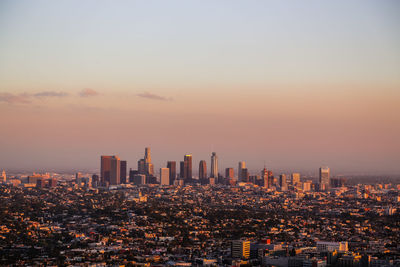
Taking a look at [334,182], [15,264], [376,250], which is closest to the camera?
[15,264]

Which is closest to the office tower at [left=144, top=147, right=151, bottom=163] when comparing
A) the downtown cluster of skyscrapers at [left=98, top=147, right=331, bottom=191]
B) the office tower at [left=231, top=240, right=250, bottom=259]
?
the downtown cluster of skyscrapers at [left=98, top=147, right=331, bottom=191]

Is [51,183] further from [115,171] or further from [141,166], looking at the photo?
[141,166]

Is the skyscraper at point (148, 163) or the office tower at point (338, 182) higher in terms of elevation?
the skyscraper at point (148, 163)

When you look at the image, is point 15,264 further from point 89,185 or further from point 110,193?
point 89,185

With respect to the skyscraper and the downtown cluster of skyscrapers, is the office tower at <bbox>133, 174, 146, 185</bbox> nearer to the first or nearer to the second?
the downtown cluster of skyscrapers

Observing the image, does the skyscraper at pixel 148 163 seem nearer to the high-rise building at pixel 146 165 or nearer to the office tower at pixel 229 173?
the high-rise building at pixel 146 165

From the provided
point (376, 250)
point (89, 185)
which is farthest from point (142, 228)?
point (89, 185)

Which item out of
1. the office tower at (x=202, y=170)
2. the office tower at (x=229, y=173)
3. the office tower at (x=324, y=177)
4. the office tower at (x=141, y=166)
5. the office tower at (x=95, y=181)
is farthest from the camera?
the office tower at (x=229, y=173)

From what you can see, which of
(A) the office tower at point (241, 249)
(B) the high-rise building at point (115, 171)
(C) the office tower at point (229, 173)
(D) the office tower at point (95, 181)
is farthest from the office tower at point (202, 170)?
(A) the office tower at point (241, 249)

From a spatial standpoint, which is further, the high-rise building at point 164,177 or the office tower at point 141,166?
the office tower at point 141,166
